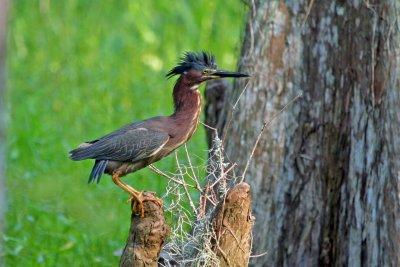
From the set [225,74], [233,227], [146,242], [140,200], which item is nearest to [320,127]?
[225,74]

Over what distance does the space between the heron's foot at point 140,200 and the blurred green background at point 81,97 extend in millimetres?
2345

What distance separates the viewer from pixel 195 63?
7.70 metres

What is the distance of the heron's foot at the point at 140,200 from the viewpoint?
6.80m

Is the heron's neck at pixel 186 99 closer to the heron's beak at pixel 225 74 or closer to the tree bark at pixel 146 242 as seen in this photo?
the heron's beak at pixel 225 74

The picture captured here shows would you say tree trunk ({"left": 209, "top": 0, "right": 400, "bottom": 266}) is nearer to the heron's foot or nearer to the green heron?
the green heron

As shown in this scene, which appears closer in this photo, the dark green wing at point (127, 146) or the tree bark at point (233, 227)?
the tree bark at point (233, 227)

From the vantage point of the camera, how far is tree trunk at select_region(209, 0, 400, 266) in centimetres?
784

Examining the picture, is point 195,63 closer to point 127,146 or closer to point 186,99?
point 186,99

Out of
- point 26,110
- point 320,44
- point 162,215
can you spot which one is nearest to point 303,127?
point 320,44

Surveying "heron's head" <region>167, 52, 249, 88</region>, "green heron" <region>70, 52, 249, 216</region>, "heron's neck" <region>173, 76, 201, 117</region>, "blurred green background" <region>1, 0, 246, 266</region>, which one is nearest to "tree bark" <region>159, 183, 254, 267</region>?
"green heron" <region>70, 52, 249, 216</region>

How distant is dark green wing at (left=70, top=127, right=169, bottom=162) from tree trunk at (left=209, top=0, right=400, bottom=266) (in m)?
0.96

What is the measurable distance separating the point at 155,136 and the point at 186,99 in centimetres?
38

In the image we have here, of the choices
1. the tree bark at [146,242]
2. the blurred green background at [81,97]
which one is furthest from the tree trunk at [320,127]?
the tree bark at [146,242]

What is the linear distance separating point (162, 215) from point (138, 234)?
0.53 ft
